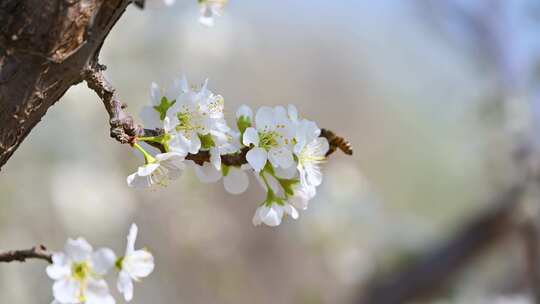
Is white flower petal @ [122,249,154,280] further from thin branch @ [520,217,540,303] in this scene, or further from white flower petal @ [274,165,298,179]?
thin branch @ [520,217,540,303]

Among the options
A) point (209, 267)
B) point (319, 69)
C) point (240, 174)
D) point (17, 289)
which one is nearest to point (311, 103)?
point (319, 69)

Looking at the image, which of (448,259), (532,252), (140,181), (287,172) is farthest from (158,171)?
(448,259)

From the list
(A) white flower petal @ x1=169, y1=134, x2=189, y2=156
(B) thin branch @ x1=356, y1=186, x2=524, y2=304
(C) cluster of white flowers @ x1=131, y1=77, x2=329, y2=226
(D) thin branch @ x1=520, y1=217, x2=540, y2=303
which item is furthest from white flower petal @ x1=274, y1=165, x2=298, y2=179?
(B) thin branch @ x1=356, y1=186, x2=524, y2=304

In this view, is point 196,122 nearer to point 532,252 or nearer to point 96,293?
point 96,293

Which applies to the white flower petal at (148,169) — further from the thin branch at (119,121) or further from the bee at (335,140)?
the bee at (335,140)

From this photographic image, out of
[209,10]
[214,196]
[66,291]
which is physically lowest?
[66,291]

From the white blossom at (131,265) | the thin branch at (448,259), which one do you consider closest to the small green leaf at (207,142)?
the white blossom at (131,265)
